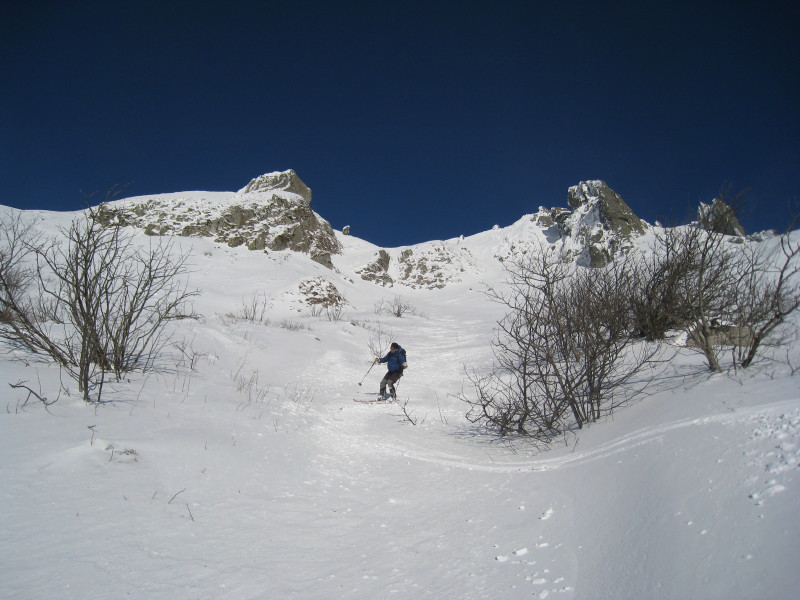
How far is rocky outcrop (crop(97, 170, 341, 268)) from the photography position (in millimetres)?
25438

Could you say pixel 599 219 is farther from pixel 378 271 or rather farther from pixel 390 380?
pixel 390 380

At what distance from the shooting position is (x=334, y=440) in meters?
4.78

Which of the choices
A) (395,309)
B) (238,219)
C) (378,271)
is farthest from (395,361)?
(378,271)

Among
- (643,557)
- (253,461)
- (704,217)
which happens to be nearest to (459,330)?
(704,217)

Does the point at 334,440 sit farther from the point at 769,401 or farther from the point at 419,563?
the point at 769,401

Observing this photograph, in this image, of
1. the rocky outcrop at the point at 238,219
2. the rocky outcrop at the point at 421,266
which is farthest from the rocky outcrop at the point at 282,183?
the rocky outcrop at the point at 238,219

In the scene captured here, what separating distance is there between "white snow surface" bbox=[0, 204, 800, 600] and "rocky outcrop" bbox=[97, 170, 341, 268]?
74.2 ft

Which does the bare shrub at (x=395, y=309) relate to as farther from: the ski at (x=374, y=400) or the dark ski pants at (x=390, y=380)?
the ski at (x=374, y=400)

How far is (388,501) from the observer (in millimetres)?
3258

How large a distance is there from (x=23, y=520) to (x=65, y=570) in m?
0.51

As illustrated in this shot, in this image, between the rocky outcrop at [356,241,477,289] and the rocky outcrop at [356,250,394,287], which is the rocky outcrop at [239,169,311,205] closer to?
the rocky outcrop at [356,250,394,287]

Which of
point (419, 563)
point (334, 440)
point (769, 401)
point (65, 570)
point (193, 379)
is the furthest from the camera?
point (193, 379)

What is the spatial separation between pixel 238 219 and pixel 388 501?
87.5 ft

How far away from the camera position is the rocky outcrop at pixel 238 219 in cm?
2544
